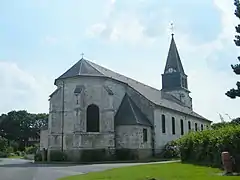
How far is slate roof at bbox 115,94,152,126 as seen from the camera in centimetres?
4012

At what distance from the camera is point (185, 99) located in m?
63.0

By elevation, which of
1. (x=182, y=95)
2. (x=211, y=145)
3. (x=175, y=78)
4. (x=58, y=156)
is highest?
(x=175, y=78)

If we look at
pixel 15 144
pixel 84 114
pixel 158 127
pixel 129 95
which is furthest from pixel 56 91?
pixel 15 144

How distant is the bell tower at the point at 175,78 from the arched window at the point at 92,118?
78.8 feet

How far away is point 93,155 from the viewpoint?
37719 mm

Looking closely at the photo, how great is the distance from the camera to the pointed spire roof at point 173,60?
60625 millimetres

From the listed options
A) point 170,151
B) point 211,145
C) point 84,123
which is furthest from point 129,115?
point 211,145

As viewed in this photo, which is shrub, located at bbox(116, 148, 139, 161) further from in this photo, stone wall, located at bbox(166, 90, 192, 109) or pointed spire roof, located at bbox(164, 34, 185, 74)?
pointed spire roof, located at bbox(164, 34, 185, 74)

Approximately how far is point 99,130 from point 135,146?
4.42m

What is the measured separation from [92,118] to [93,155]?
14.3 ft

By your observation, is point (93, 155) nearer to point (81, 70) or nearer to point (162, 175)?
point (81, 70)

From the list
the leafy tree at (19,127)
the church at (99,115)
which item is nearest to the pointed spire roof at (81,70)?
the church at (99,115)

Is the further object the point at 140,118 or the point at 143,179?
the point at 140,118

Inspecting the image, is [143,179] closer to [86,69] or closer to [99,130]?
[99,130]
